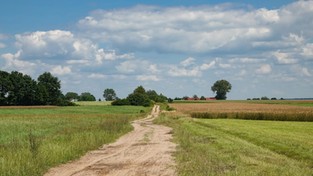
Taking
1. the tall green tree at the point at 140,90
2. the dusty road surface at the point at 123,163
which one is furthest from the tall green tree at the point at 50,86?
the dusty road surface at the point at 123,163

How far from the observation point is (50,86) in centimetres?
14275

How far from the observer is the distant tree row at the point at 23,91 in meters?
125

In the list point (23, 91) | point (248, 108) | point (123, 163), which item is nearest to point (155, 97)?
point (23, 91)

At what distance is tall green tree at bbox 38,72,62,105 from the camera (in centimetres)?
13734

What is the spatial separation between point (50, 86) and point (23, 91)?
16.1 m

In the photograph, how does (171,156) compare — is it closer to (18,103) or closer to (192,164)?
(192,164)

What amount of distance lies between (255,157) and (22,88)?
379 ft

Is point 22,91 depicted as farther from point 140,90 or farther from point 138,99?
point 140,90

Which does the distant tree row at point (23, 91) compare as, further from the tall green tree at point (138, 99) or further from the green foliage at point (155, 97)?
the green foliage at point (155, 97)

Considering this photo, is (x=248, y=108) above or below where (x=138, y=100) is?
below

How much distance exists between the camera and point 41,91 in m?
132

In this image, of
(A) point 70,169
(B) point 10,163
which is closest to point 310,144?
(A) point 70,169

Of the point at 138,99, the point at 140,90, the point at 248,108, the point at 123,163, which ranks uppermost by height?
the point at 140,90

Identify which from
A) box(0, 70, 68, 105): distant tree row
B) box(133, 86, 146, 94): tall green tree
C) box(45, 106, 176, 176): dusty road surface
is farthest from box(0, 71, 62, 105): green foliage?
box(45, 106, 176, 176): dusty road surface
